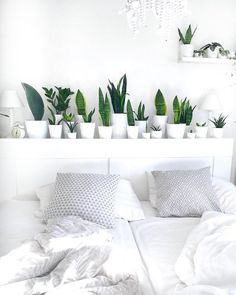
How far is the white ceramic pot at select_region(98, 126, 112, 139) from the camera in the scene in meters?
2.71

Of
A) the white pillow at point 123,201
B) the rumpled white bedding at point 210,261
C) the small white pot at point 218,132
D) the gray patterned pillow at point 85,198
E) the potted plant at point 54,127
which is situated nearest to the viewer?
the rumpled white bedding at point 210,261

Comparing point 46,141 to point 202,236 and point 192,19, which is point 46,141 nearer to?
point 202,236

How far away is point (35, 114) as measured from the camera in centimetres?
269

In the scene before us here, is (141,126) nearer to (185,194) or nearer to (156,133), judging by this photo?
(156,133)

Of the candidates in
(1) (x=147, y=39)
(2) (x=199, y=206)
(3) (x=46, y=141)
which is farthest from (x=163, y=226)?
(1) (x=147, y=39)

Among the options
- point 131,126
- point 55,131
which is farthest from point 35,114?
point 131,126

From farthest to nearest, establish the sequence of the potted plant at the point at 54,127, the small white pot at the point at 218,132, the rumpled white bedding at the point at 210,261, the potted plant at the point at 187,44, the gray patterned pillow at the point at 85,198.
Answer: the small white pot at the point at 218,132 < the potted plant at the point at 187,44 < the potted plant at the point at 54,127 < the gray patterned pillow at the point at 85,198 < the rumpled white bedding at the point at 210,261

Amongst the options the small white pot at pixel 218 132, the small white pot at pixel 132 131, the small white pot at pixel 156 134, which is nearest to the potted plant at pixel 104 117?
the small white pot at pixel 132 131

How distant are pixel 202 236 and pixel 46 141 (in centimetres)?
151

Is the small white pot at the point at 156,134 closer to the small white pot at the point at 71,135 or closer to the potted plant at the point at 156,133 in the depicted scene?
the potted plant at the point at 156,133

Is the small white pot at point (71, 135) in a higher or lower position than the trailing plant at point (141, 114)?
lower

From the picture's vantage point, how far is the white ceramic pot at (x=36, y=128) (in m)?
2.65

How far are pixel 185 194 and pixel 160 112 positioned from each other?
84 cm

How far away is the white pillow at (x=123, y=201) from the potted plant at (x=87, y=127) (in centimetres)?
50
